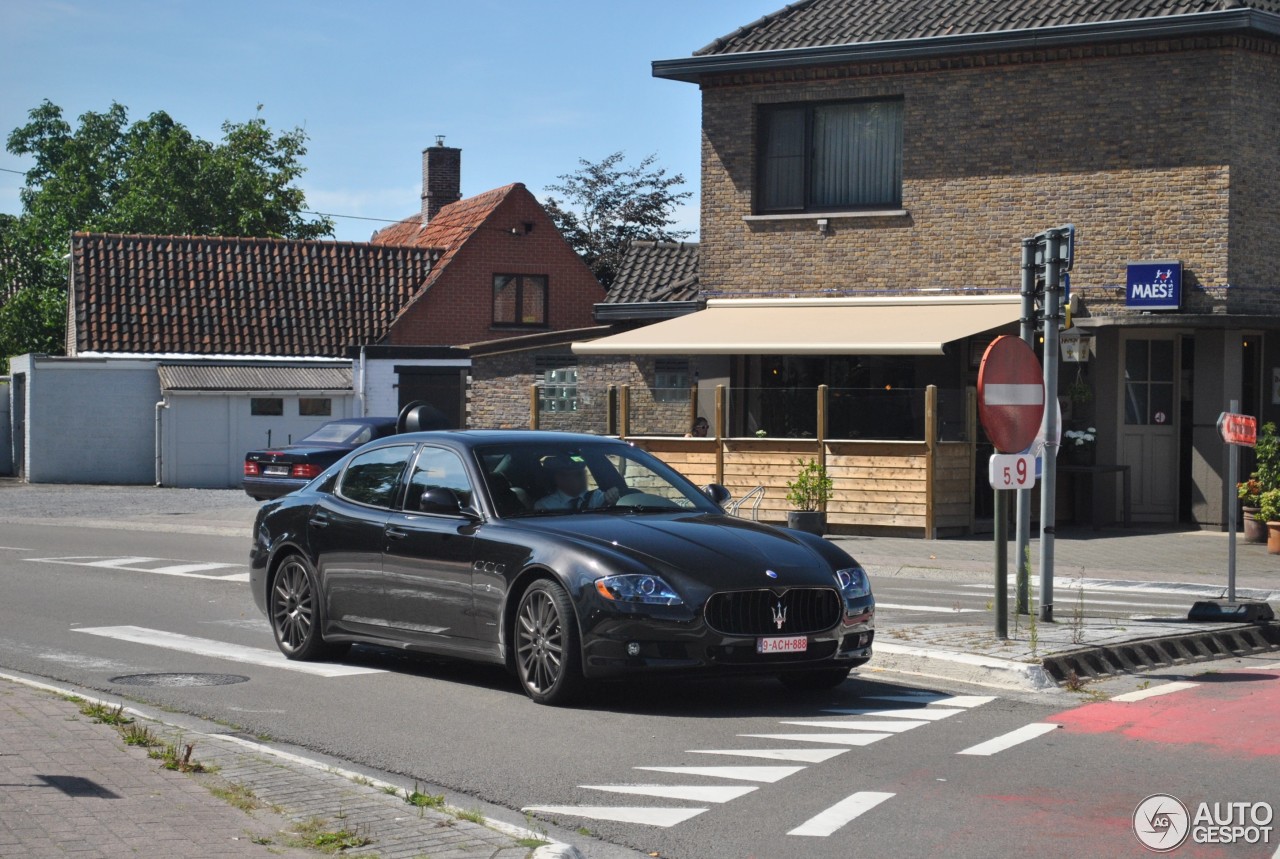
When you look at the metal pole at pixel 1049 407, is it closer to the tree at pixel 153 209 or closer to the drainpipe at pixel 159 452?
the drainpipe at pixel 159 452

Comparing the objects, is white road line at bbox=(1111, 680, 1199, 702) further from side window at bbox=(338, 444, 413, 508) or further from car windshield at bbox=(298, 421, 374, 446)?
car windshield at bbox=(298, 421, 374, 446)

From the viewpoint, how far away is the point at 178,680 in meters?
10.6

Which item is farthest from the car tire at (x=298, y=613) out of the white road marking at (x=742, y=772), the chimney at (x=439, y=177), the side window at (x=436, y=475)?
the chimney at (x=439, y=177)

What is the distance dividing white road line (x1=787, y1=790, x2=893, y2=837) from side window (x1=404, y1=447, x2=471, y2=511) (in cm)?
386

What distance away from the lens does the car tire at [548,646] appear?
9.15m

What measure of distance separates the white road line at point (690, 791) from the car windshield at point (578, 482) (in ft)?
9.42

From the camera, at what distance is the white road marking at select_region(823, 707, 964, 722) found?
30.0 feet

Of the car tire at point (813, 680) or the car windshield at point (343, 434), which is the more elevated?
the car windshield at point (343, 434)

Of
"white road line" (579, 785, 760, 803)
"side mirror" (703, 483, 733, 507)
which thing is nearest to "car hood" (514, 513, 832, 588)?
"side mirror" (703, 483, 733, 507)

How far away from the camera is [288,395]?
3847cm

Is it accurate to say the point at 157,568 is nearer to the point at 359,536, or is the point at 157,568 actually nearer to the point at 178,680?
the point at 178,680

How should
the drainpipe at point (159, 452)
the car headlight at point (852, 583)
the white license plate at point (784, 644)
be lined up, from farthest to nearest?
the drainpipe at point (159, 452)
the car headlight at point (852, 583)
the white license plate at point (784, 644)

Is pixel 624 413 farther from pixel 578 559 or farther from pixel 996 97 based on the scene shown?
pixel 578 559

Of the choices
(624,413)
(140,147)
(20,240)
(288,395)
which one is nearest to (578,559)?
(624,413)
